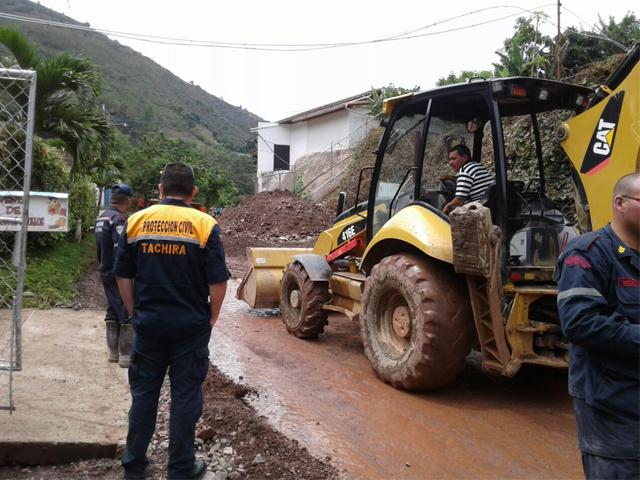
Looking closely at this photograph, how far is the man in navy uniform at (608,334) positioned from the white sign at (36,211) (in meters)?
3.38

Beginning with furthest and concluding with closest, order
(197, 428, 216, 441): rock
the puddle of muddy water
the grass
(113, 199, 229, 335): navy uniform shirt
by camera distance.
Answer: the grass, the puddle of muddy water, (197, 428, 216, 441): rock, (113, 199, 229, 335): navy uniform shirt

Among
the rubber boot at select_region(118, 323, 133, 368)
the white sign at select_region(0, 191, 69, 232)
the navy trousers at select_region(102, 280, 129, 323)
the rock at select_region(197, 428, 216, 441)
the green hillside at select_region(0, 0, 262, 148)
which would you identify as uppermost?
the green hillside at select_region(0, 0, 262, 148)

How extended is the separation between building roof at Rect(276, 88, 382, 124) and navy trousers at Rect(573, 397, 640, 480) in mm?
23366

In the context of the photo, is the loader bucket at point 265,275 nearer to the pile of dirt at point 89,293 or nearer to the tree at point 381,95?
the pile of dirt at point 89,293

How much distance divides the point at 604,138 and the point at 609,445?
2433 mm

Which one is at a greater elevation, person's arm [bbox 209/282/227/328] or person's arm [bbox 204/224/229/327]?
person's arm [bbox 204/224/229/327]

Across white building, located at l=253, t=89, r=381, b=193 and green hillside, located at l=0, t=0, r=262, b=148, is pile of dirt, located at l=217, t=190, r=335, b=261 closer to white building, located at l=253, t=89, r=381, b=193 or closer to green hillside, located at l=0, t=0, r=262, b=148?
white building, located at l=253, t=89, r=381, b=193

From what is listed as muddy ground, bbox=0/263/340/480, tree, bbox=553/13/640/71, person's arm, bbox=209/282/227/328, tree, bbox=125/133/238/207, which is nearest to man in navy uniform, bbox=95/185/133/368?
muddy ground, bbox=0/263/340/480

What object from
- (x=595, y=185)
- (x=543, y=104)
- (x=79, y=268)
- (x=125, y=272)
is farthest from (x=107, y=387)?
(x=79, y=268)

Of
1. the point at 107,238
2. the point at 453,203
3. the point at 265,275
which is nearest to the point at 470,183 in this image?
the point at 453,203

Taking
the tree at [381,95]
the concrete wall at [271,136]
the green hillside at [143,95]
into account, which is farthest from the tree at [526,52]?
the green hillside at [143,95]

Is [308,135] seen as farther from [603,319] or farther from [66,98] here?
[603,319]

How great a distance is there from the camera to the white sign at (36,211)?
354cm

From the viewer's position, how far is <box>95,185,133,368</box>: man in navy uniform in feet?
15.6
